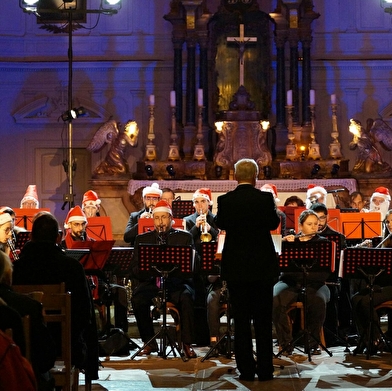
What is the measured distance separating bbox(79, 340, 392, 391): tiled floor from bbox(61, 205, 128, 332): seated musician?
2.96 feet

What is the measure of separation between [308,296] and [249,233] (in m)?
1.82

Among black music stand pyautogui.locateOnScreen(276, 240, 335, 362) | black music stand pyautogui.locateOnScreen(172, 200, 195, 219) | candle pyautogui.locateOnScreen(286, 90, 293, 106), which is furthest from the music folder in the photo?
candle pyautogui.locateOnScreen(286, 90, 293, 106)

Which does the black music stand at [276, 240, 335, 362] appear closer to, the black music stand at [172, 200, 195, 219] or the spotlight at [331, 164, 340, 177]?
the black music stand at [172, 200, 195, 219]

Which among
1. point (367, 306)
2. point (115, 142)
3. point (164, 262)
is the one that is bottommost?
point (367, 306)

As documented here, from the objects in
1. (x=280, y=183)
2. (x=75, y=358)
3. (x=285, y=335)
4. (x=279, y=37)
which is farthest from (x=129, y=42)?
(x=75, y=358)

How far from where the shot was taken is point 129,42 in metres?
17.4

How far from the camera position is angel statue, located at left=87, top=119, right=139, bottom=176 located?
15.9m

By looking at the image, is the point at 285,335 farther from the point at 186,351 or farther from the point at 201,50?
the point at 201,50

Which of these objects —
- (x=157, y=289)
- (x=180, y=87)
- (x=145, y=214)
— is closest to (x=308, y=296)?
(x=157, y=289)

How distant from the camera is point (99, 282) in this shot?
923cm

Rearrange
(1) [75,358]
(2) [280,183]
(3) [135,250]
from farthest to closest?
(2) [280,183] → (3) [135,250] → (1) [75,358]

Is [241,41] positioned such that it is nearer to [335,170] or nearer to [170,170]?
[170,170]

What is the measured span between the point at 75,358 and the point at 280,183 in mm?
9701

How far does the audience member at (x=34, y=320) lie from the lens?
4688mm
